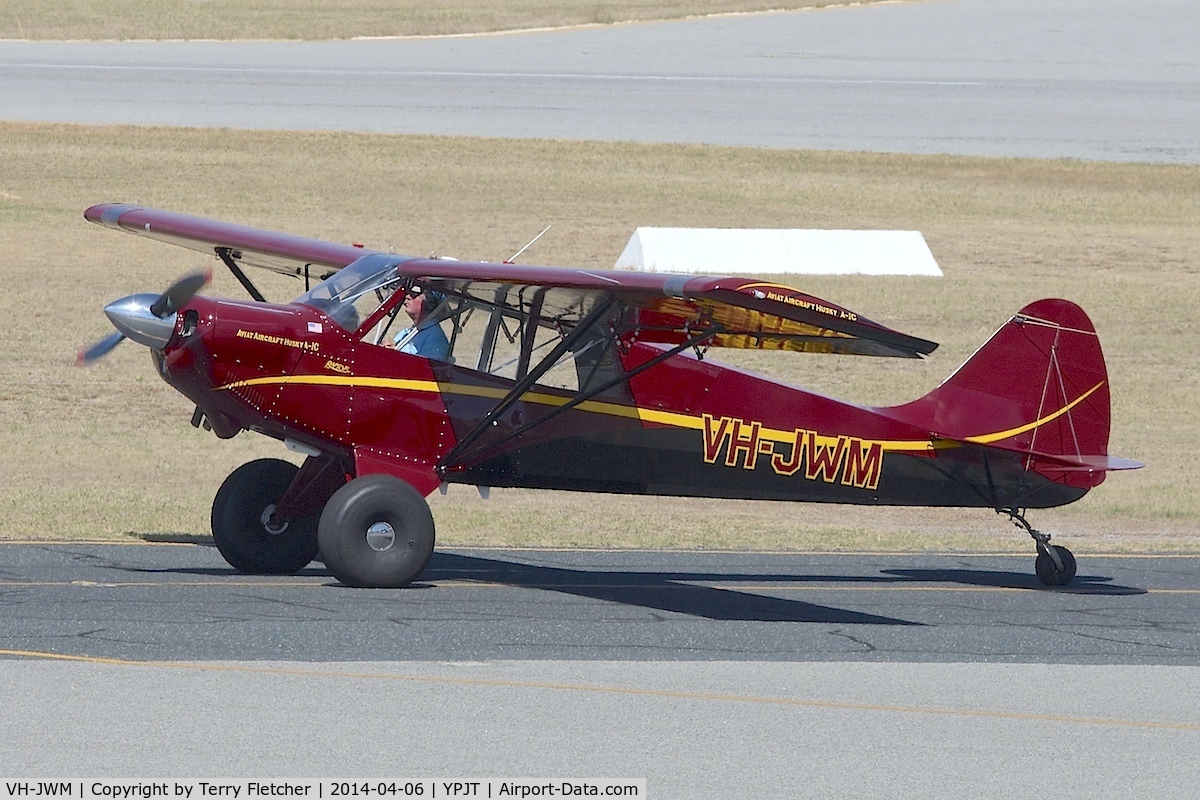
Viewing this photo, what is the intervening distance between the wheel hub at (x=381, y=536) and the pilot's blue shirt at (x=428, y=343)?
4.18ft

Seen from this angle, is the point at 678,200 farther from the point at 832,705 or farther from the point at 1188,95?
the point at 832,705

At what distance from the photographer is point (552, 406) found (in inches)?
498

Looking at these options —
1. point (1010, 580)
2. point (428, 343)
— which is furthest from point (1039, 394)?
point (428, 343)

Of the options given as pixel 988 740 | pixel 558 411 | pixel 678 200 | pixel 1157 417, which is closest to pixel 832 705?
pixel 988 740

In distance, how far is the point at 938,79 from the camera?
45531 mm

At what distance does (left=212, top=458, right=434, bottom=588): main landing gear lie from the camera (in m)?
11.9

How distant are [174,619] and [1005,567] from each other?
703 cm

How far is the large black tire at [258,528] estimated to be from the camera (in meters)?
12.9

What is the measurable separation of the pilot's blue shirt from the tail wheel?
4782 mm

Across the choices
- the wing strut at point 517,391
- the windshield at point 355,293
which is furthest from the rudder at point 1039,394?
the windshield at point 355,293

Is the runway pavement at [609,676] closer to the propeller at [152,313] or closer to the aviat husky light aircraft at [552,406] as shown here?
the aviat husky light aircraft at [552,406]

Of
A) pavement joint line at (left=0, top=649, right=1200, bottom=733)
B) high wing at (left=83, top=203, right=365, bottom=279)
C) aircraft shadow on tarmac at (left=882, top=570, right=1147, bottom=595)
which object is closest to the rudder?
aircraft shadow on tarmac at (left=882, top=570, right=1147, bottom=595)

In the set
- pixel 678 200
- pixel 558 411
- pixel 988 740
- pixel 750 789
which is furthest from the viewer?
pixel 678 200

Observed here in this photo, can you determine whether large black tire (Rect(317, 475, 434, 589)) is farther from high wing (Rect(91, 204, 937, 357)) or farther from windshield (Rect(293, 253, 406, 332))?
high wing (Rect(91, 204, 937, 357))
